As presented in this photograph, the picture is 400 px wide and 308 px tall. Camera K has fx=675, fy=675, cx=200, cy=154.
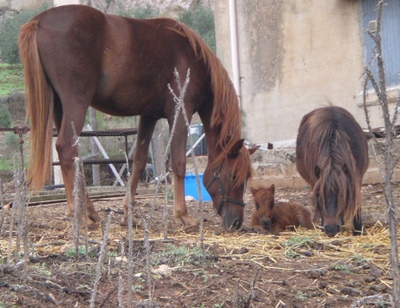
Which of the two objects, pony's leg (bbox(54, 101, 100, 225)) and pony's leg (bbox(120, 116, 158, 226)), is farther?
pony's leg (bbox(120, 116, 158, 226))

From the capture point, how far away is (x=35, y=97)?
5.64m

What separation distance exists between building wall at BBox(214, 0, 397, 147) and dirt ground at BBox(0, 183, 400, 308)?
512 centimetres

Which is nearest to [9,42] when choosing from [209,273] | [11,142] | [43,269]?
[11,142]

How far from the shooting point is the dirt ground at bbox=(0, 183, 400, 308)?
3260 millimetres

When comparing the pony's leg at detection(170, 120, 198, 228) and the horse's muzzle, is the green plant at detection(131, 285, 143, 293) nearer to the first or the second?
the horse's muzzle

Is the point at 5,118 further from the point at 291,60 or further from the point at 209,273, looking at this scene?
the point at 209,273

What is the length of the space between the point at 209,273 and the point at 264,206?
8.19ft

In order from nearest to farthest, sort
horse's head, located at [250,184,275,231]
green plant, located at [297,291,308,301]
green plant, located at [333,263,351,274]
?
green plant, located at [297,291,308,301], green plant, located at [333,263,351,274], horse's head, located at [250,184,275,231]

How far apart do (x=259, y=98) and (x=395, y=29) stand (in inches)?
104

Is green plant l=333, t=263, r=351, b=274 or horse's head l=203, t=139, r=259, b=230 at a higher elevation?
horse's head l=203, t=139, r=259, b=230

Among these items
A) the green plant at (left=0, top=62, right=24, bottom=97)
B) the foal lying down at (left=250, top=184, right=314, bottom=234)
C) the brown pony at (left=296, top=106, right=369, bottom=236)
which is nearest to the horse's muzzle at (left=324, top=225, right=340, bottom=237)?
the brown pony at (left=296, top=106, right=369, bottom=236)

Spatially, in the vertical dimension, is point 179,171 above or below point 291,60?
below

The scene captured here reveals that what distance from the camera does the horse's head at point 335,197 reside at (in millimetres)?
5453

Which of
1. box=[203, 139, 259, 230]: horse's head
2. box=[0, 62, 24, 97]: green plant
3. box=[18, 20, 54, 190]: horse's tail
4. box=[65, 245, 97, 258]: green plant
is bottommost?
box=[65, 245, 97, 258]: green plant
